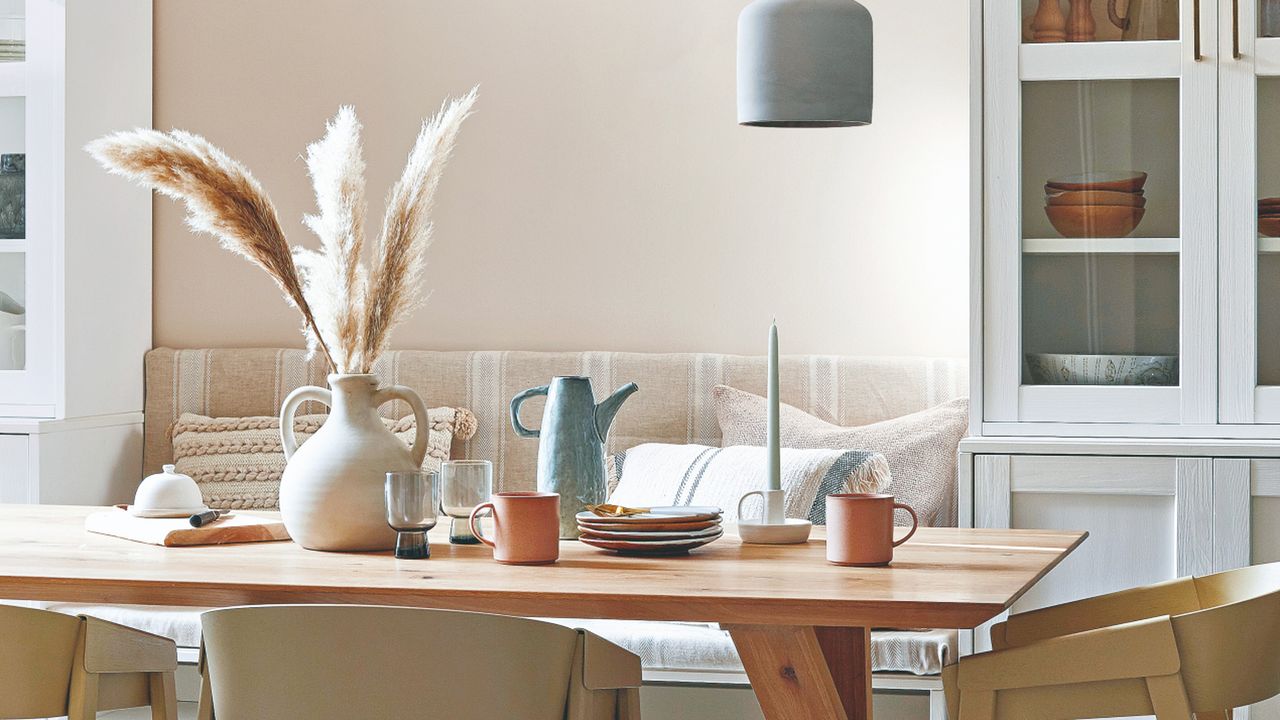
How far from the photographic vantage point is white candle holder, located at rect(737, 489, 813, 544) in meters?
1.75

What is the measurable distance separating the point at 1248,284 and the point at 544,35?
5.42 feet

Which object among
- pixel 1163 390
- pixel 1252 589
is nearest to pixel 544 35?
pixel 1163 390

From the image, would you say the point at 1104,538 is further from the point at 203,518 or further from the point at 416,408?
the point at 203,518

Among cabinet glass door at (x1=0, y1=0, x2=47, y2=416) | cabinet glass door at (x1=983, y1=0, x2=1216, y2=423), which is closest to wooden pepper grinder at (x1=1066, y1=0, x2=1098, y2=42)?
cabinet glass door at (x1=983, y1=0, x2=1216, y2=423)

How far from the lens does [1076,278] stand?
2.57 m

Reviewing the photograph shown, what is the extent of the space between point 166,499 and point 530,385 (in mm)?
1298

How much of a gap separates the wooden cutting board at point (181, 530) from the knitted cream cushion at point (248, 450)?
3.67ft

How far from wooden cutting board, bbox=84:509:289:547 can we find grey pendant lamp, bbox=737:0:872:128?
0.81 meters

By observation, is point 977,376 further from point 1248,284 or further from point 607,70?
point 607,70

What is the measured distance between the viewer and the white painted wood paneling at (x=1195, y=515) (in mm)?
2432

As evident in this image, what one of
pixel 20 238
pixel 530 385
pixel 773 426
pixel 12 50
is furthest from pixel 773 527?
pixel 12 50

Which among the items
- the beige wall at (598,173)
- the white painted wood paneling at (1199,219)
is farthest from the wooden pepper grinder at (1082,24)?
the beige wall at (598,173)

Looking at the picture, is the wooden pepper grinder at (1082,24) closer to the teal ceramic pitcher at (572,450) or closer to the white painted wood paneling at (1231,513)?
the white painted wood paneling at (1231,513)

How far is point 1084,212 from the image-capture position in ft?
8.41
